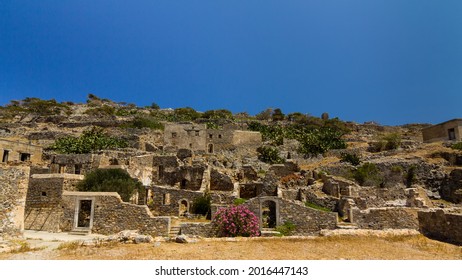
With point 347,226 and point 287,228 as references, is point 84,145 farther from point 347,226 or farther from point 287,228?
point 347,226

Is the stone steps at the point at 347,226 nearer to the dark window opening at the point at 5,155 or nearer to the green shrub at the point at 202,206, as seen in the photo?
the green shrub at the point at 202,206

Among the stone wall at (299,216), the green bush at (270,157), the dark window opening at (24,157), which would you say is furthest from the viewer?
the green bush at (270,157)

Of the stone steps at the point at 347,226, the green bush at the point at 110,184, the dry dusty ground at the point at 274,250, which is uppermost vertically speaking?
the green bush at the point at 110,184

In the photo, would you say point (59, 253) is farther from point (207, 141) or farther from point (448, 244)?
point (207, 141)

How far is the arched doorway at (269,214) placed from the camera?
1730cm

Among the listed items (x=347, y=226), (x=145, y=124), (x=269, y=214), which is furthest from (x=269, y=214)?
(x=145, y=124)

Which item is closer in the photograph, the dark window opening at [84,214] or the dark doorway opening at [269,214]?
the dark window opening at [84,214]

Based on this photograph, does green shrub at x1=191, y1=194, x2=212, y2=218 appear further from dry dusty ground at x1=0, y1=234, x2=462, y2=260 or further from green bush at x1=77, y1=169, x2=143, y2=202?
dry dusty ground at x1=0, y1=234, x2=462, y2=260

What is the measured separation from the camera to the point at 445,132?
3962cm

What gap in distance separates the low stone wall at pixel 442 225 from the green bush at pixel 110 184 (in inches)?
616

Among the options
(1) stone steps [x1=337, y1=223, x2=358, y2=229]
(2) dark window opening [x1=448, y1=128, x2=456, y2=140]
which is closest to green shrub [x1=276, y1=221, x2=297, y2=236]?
(1) stone steps [x1=337, y1=223, x2=358, y2=229]

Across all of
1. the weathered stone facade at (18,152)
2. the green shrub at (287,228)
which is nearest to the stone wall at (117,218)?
the green shrub at (287,228)

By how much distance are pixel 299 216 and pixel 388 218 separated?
14.2ft
